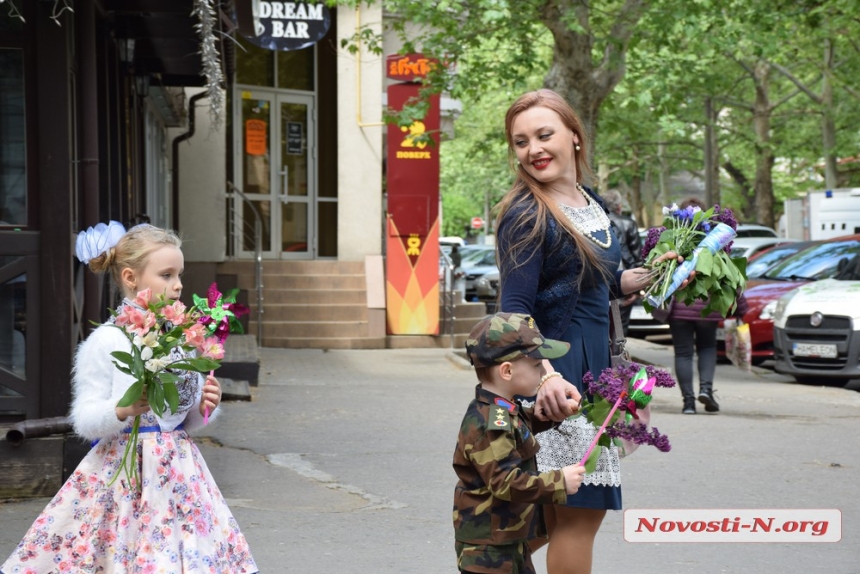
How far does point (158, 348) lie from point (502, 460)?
3.58 ft

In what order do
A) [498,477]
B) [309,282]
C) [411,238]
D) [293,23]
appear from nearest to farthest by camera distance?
[498,477] < [293,23] < [411,238] < [309,282]

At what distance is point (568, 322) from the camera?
4.04 meters

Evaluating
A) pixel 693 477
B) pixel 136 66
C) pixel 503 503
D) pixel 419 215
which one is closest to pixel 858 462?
pixel 693 477

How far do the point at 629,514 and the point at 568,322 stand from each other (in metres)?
0.69

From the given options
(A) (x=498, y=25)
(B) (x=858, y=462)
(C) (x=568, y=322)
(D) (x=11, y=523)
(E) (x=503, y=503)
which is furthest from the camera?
(A) (x=498, y=25)

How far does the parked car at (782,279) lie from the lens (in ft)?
51.3

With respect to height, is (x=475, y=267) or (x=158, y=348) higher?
(x=158, y=348)

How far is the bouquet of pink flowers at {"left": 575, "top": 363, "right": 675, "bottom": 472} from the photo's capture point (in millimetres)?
3732

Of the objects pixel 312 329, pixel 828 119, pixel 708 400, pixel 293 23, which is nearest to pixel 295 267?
pixel 312 329

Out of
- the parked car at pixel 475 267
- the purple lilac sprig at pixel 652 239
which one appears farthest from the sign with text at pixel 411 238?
the purple lilac sprig at pixel 652 239

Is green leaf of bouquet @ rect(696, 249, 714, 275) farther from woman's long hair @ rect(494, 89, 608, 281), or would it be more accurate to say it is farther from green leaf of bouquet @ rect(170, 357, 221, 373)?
green leaf of bouquet @ rect(170, 357, 221, 373)

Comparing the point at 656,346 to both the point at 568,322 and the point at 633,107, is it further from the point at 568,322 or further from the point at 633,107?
the point at 568,322

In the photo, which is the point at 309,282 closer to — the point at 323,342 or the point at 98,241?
the point at 323,342

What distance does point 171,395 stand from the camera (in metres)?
3.84
